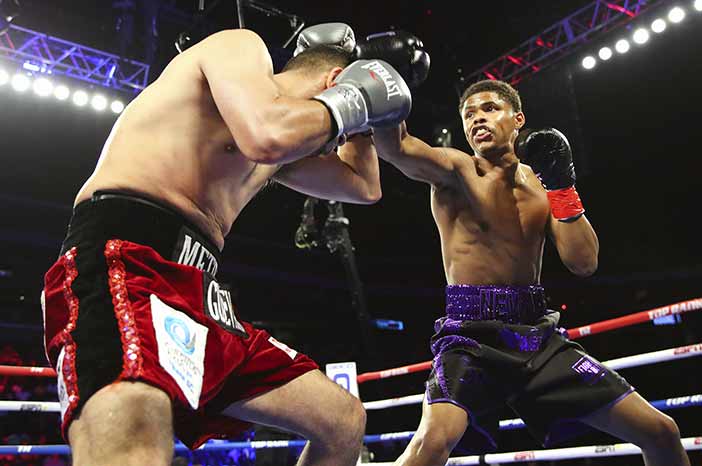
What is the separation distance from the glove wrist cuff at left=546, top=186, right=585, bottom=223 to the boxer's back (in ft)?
4.09

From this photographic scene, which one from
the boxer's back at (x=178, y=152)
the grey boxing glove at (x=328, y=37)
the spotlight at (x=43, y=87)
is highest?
the spotlight at (x=43, y=87)

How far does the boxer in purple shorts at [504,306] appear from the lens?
1950 mm

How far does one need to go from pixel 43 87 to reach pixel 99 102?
50cm

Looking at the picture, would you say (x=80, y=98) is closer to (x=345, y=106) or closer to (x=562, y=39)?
(x=562, y=39)

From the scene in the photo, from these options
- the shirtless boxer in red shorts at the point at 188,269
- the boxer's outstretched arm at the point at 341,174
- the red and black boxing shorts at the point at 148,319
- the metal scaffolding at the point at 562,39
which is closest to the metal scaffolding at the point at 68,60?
the metal scaffolding at the point at 562,39

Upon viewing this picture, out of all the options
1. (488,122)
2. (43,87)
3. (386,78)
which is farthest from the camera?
(43,87)

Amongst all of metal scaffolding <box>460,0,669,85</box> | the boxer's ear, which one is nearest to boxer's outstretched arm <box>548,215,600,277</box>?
the boxer's ear

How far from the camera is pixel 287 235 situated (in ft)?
32.9

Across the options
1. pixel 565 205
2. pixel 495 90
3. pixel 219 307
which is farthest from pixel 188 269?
pixel 495 90

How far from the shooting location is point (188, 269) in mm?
1249

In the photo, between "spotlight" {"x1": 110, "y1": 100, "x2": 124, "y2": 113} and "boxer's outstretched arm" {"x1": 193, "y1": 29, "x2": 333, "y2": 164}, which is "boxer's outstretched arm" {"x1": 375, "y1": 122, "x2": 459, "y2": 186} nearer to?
"boxer's outstretched arm" {"x1": 193, "y1": 29, "x2": 333, "y2": 164}

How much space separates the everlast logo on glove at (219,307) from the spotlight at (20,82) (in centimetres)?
499

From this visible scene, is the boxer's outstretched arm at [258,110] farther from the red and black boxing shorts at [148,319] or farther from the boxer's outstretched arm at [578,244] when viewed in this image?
the boxer's outstretched arm at [578,244]

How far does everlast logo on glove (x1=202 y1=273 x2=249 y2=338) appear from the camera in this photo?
1.27 m
